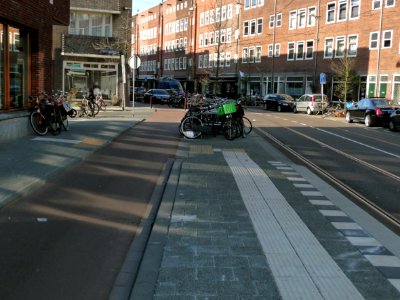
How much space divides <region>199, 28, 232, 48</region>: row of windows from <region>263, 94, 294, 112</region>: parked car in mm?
21570

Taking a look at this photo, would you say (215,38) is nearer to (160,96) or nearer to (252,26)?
(252,26)

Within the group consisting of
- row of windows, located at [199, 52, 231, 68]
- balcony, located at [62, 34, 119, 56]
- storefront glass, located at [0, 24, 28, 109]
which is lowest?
storefront glass, located at [0, 24, 28, 109]

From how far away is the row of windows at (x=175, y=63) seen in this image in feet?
278

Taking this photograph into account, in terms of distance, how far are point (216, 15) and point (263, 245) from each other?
227 ft

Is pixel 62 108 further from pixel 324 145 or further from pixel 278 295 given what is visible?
pixel 278 295

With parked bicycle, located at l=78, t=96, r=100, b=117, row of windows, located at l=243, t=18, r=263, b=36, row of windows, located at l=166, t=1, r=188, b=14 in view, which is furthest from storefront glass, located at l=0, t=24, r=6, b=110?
row of windows, located at l=166, t=1, r=188, b=14

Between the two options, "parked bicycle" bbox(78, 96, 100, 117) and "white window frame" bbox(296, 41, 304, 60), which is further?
"white window frame" bbox(296, 41, 304, 60)

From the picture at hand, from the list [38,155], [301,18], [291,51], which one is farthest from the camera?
[291,51]

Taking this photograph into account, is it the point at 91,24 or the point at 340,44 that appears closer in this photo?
the point at 91,24

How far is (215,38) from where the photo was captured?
7188 centimetres

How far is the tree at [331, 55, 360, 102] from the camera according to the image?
39062 mm

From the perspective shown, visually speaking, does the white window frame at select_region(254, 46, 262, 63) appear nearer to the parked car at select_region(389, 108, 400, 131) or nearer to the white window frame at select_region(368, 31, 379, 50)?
the white window frame at select_region(368, 31, 379, 50)

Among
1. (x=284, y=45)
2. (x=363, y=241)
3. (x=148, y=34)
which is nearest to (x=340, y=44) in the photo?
(x=284, y=45)

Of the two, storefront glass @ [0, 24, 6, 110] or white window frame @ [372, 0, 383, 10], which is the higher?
white window frame @ [372, 0, 383, 10]
